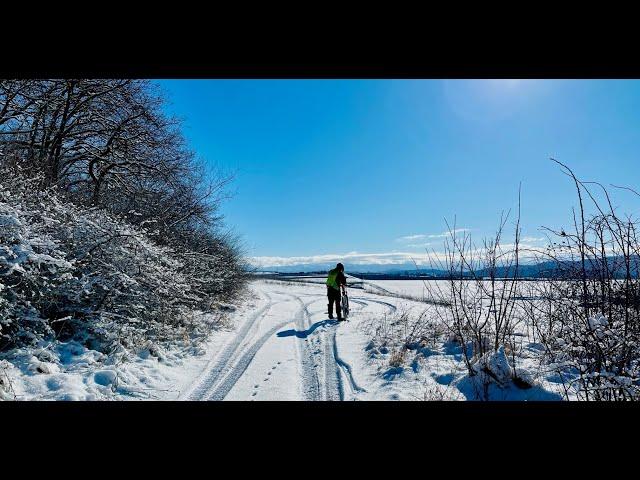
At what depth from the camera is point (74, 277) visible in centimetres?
527

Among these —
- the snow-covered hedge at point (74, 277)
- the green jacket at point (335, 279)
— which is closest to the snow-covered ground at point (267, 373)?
the snow-covered hedge at point (74, 277)

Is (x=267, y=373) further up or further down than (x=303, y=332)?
further up

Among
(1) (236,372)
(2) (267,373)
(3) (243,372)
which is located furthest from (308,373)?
(1) (236,372)

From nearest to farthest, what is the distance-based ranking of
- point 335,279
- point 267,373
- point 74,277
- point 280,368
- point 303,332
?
point 267,373 → point 280,368 → point 74,277 → point 303,332 → point 335,279

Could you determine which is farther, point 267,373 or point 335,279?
point 335,279

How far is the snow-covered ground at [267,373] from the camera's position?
12.7ft

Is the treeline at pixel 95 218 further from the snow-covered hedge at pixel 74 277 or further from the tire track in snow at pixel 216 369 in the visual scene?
the tire track in snow at pixel 216 369

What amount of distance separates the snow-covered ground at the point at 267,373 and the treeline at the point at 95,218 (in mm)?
806

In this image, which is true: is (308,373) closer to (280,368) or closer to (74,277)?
(280,368)

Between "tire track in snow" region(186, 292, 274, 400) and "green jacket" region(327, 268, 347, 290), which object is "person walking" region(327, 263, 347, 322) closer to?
"green jacket" region(327, 268, 347, 290)

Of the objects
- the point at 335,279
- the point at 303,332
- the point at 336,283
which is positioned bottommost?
the point at 303,332

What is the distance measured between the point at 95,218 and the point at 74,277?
141cm

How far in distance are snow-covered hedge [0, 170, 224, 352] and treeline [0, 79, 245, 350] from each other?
0.8 inches
